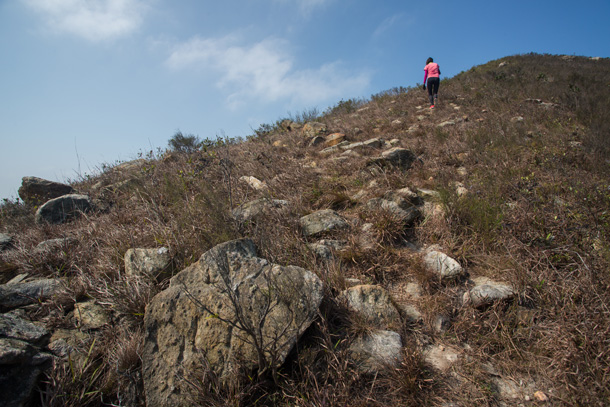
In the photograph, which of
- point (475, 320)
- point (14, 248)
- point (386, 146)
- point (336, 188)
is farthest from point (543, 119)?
point (14, 248)

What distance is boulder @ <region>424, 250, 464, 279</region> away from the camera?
236cm

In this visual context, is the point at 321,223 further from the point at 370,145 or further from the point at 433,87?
the point at 433,87

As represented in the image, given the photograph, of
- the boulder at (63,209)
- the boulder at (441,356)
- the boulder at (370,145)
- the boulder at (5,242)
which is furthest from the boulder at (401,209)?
the boulder at (5,242)

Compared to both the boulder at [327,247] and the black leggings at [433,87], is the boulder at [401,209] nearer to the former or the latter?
the boulder at [327,247]

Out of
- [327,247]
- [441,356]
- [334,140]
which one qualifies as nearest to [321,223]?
[327,247]

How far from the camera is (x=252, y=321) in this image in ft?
5.98

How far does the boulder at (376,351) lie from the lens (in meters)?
1.73

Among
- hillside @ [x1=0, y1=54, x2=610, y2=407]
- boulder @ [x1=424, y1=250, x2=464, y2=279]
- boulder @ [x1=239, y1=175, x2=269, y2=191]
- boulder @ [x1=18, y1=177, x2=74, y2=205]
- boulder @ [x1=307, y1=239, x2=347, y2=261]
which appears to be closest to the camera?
hillside @ [x1=0, y1=54, x2=610, y2=407]

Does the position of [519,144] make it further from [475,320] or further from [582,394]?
[582,394]

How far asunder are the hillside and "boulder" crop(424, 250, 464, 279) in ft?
0.04

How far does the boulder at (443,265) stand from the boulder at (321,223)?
972 millimetres

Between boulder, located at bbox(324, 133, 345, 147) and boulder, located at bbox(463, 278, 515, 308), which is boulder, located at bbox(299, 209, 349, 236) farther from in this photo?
boulder, located at bbox(324, 133, 345, 147)

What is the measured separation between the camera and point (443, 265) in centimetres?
243

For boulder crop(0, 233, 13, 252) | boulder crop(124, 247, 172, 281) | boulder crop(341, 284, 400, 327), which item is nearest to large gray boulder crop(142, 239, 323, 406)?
boulder crop(341, 284, 400, 327)
